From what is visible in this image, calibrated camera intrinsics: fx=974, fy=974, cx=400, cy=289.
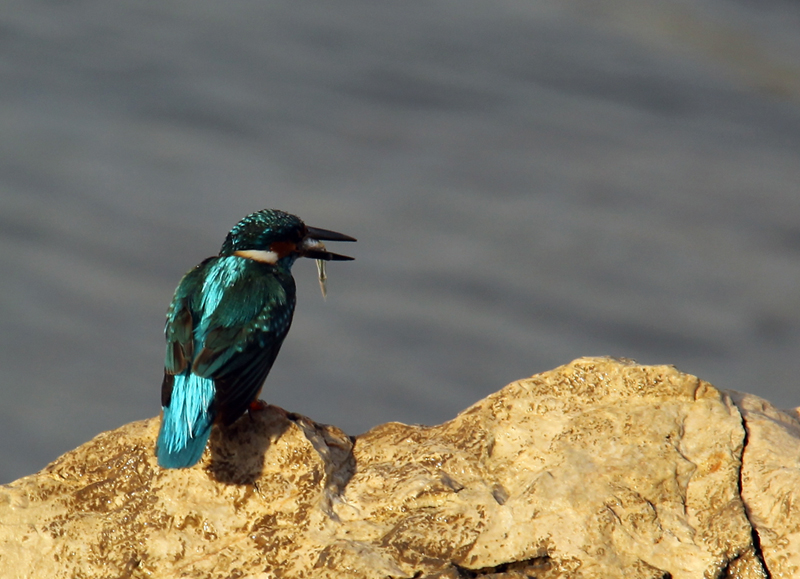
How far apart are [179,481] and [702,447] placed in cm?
180

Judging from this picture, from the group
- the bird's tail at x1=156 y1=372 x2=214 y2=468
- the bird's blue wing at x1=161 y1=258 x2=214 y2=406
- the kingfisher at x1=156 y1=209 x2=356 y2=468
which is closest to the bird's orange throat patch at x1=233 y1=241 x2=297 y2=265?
the kingfisher at x1=156 y1=209 x2=356 y2=468

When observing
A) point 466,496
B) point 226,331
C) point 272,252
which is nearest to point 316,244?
point 272,252

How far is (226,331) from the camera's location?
3771 millimetres

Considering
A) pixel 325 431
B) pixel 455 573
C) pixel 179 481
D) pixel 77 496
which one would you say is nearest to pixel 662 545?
pixel 455 573

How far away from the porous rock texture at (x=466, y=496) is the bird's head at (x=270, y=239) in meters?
Answer: 1.06

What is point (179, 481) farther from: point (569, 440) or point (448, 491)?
point (569, 440)

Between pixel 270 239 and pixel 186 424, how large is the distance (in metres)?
1.31

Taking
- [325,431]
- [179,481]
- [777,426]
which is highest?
[777,426]

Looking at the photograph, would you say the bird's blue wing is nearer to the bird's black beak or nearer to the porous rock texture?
the porous rock texture

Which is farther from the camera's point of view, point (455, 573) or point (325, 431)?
point (325, 431)

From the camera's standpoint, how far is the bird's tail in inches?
129

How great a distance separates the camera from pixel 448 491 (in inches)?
126

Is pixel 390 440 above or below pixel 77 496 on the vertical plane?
above

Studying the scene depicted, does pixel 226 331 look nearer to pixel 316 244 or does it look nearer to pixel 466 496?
pixel 316 244
